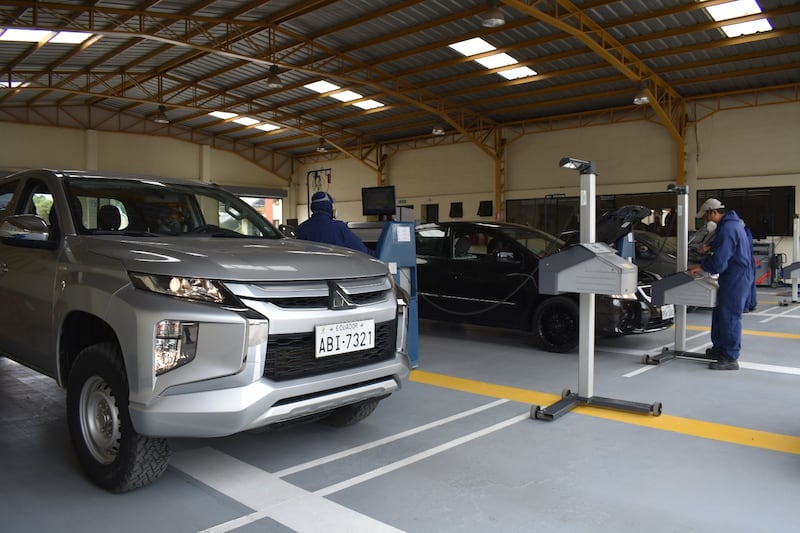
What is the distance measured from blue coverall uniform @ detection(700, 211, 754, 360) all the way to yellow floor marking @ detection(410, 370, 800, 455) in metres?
1.89

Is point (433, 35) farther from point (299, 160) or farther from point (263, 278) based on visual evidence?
point (299, 160)

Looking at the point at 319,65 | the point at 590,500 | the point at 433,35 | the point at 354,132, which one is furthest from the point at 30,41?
the point at 590,500

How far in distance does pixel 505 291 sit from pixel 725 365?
7.36 feet

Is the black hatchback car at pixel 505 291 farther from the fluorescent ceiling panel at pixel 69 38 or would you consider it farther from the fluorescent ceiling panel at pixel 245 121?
the fluorescent ceiling panel at pixel 245 121

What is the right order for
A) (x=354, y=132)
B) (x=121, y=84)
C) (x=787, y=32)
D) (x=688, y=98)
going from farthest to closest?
(x=354, y=132), (x=121, y=84), (x=688, y=98), (x=787, y=32)

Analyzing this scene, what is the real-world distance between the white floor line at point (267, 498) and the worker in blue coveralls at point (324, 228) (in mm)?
2019

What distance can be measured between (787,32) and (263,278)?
1298cm

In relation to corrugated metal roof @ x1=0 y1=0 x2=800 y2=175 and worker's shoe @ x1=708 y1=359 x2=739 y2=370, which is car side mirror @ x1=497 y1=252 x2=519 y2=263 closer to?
worker's shoe @ x1=708 y1=359 x2=739 y2=370

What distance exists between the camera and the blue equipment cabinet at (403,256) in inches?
201

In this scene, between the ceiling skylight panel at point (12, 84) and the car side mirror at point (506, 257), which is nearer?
the car side mirror at point (506, 257)

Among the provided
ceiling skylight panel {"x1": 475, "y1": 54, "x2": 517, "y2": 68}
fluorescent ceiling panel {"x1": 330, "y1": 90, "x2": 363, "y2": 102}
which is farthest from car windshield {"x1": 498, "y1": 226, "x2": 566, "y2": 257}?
fluorescent ceiling panel {"x1": 330, "y1": 90, "x2": 363, "y2": 102}

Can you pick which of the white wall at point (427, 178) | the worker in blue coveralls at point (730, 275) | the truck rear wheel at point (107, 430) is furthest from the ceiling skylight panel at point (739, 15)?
the truck rear wheel at point (107, 430)

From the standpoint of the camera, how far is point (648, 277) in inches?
255

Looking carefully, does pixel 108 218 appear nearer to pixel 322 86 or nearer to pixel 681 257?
pixel 681 257
